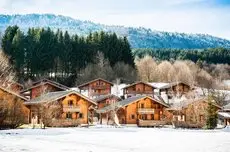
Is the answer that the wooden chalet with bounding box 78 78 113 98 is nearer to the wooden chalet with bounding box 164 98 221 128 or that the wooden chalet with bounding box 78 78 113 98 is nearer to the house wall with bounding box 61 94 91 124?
the wooden chalet with bounding box 164 98 221 128

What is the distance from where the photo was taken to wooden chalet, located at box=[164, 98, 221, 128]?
57.9 meters

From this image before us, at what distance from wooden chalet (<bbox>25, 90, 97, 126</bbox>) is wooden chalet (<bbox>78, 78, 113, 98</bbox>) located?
26.5 m

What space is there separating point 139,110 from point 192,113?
30.3ft

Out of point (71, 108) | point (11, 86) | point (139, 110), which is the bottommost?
point (139, 110)

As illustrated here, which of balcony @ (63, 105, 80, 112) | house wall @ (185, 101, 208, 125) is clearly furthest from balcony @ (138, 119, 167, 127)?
balcony @ (63, 105, 80, 112)

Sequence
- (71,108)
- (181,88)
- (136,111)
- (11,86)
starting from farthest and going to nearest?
(181,88) < (11,86) < (136,111) < (71,108)

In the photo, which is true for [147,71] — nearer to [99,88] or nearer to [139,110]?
[99,88]

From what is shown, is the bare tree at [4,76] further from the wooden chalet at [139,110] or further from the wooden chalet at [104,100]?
the wooden chalet at [139,110]

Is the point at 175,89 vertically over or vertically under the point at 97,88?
under

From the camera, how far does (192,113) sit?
61000 millimetres

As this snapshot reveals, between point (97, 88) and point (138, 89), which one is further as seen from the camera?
point (97, 88)

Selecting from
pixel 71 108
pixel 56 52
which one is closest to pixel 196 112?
pixel 71 108

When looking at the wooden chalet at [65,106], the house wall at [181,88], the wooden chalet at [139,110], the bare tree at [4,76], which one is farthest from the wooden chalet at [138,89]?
the wooden chalet at [65,106]

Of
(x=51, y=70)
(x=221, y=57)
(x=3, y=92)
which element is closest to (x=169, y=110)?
(x=3, y=92)
